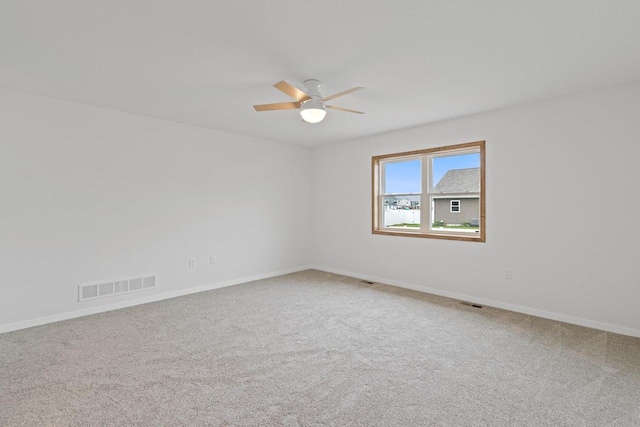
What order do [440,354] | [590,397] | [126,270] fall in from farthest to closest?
1. [126,270]
2. [440,354]
3. [590,397]

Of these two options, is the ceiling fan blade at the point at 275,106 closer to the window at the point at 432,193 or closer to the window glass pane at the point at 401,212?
the window at the point at 432,193

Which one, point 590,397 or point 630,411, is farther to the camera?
point 590,397

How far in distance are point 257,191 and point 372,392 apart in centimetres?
394

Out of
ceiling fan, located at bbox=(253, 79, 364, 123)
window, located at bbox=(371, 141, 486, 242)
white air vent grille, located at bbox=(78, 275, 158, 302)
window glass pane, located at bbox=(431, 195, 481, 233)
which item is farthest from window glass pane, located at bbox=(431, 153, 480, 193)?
white air vent grille, located at bbox=(78, 275, 158, 302)

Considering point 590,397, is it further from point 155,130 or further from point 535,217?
point 155,130

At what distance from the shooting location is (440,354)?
8.75 feet

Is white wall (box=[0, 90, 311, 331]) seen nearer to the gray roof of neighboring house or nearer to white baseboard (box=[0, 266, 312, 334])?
white baseboard (box=[0, 266, 312, 334])

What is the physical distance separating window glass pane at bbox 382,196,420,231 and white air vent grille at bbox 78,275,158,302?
369 centimetres

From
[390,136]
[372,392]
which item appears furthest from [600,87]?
[372,392]

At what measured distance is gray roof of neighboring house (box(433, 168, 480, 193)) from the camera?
4.25 meters

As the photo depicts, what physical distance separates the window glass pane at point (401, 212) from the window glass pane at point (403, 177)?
0.14 m

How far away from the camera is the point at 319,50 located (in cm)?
239

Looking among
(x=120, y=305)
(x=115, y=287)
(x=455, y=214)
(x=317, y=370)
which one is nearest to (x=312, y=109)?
(x=317, y=370)

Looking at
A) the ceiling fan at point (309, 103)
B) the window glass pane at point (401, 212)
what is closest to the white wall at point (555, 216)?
the window glass pane at point (401, 212)
